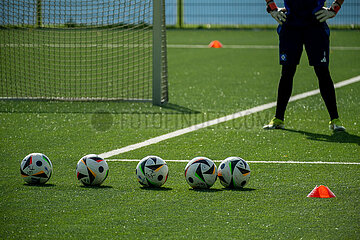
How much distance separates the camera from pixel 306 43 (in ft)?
26.3

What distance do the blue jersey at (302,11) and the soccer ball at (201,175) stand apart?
11.3 ft

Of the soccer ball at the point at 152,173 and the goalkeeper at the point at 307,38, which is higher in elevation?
the goalkeeper at the point at 307,38

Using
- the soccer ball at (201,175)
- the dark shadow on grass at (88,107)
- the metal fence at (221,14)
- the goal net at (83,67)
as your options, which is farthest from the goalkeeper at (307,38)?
the metal fence at (221,14)

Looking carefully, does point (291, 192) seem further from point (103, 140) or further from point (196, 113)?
point (196, 113)

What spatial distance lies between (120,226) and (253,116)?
508 centimetres

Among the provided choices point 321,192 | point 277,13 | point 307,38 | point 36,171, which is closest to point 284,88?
point 307,38

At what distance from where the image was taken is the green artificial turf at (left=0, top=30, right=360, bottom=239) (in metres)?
4.28

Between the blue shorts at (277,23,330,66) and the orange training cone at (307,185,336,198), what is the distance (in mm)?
3267

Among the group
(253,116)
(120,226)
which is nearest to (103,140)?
(253,116)

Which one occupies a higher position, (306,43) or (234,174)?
(306,43)

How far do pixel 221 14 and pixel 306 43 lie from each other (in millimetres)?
18705

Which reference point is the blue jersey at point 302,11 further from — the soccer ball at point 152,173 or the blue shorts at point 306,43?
the soccer ball at point 152,173

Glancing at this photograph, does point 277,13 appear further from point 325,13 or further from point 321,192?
point 321,192

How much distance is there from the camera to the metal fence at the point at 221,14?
85.7ft
